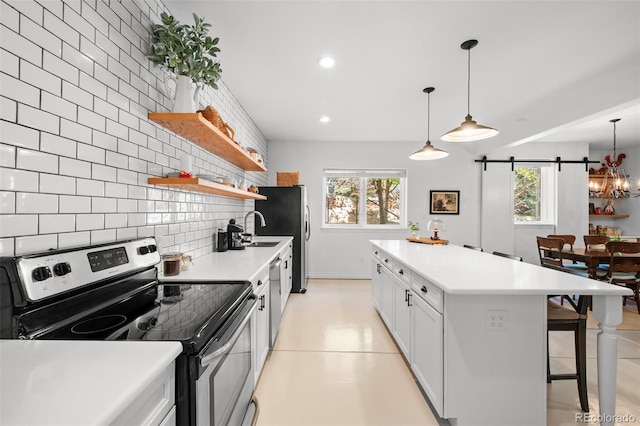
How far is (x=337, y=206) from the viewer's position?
577cm

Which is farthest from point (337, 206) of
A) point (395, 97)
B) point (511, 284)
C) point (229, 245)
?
point (511, 284)

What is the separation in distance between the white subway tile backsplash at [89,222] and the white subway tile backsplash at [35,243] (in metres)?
0.12

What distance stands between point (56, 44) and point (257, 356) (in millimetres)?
1967

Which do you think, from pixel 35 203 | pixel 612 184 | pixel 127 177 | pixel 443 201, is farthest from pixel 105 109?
pixel 612 184

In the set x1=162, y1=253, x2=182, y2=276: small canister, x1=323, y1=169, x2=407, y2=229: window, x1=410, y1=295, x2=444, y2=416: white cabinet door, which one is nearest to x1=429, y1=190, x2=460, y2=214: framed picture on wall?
x1=323, y1=169, x2=407, y2=229: window

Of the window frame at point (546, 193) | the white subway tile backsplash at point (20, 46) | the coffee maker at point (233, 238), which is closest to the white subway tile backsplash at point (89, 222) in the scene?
the white subway tile backsplash at point (20, 46)

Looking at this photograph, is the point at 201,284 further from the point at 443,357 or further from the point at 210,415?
the point at 443,357

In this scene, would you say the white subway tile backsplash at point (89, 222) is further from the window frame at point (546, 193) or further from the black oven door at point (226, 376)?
the window frame at point (546, 193)

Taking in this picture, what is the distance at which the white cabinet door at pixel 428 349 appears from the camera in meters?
1.67

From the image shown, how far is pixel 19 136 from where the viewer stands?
955mm

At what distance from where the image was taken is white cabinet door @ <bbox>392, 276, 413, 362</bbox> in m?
2.27

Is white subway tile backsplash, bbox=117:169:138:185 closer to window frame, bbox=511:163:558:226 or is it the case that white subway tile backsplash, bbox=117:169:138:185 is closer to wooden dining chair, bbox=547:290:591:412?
wooden dining chair, bbox=547:290:591:412

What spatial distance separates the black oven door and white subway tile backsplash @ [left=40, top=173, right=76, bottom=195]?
0.82 metres

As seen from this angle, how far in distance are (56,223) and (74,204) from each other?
0.36 ft
